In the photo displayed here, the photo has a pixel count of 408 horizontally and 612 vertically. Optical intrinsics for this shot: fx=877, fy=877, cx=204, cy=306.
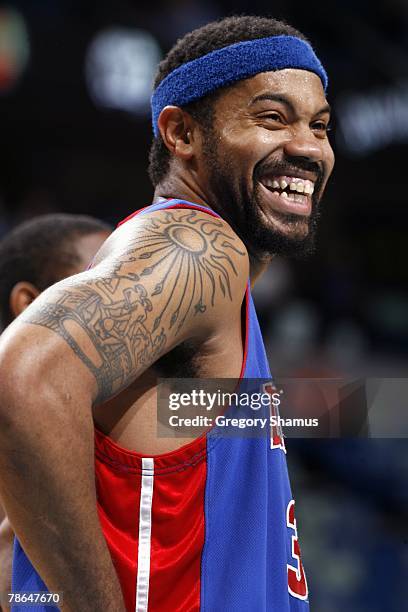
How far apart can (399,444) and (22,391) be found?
568cm

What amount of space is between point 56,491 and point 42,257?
142cm

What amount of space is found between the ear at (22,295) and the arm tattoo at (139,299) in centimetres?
117

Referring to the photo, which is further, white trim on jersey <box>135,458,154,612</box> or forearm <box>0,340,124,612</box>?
white trim on jersey <box>135,458,154,612</box>

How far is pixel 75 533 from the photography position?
126 centimetres

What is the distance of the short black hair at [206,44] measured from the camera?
72.1 inches

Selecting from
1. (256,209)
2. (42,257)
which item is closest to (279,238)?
(256,209)

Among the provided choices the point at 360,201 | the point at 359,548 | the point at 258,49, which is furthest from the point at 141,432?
the point at 360,201

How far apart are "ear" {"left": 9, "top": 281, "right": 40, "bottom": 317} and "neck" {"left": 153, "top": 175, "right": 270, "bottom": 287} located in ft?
2.52

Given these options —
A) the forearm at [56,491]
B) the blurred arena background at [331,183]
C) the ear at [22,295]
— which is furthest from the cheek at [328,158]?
the blurred arena background at [331,183]

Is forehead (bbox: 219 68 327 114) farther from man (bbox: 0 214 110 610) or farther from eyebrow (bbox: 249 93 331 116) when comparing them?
man (bbox: 0 214 110 610)

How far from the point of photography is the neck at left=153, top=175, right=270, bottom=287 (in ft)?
5.95

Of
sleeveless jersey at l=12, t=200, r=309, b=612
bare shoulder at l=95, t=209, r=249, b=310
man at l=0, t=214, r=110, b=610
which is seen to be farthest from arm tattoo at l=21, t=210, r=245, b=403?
man at l=0, t=214, r=110, b=610

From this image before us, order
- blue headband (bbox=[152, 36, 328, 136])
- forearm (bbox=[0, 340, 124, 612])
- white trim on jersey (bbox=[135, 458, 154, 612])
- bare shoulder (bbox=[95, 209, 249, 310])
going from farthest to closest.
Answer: blue headband (bbox=[152, 36, 328, 136])
white trim on jersey (bbox=[135, 458, 154, 612])
bare shoulder (bbox=[95, 209, 249, 310])
forearm (bbox=[0, 340, 124, 612])

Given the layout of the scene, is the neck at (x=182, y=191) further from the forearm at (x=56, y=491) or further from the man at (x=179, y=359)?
the forearm at (x=56, y=491)
